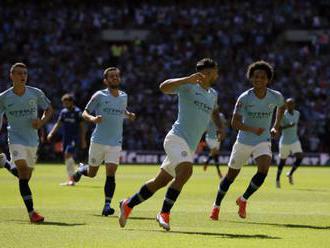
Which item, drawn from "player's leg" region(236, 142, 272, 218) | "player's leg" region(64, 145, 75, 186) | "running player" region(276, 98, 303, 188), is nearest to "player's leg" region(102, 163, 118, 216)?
"player's leg" region(236, 142, 272, 218)

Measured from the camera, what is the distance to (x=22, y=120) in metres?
15.0

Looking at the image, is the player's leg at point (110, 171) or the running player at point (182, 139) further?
the player's leg at point (110, 171)

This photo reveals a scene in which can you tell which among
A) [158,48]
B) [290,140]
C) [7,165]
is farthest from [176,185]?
[158,48]

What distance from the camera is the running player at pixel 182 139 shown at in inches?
511

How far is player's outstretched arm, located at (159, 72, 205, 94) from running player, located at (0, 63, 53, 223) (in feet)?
9.42

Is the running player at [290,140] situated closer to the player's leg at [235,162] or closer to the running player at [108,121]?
the running player at [108,121]

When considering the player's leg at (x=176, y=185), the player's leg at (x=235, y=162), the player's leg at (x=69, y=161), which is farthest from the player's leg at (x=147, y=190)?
the player's leg at (x=69, y=161)

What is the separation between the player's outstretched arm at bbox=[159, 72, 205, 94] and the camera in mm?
12547

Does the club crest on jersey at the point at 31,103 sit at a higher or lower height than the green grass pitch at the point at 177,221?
higher

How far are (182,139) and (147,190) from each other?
0.92 metres

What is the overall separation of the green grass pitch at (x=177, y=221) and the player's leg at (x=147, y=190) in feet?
0.91

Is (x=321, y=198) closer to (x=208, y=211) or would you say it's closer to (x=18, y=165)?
(x=208, y=211)

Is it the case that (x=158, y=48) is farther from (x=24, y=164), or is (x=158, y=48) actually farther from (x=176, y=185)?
(x=176, y=185)

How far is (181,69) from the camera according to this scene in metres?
49.3
